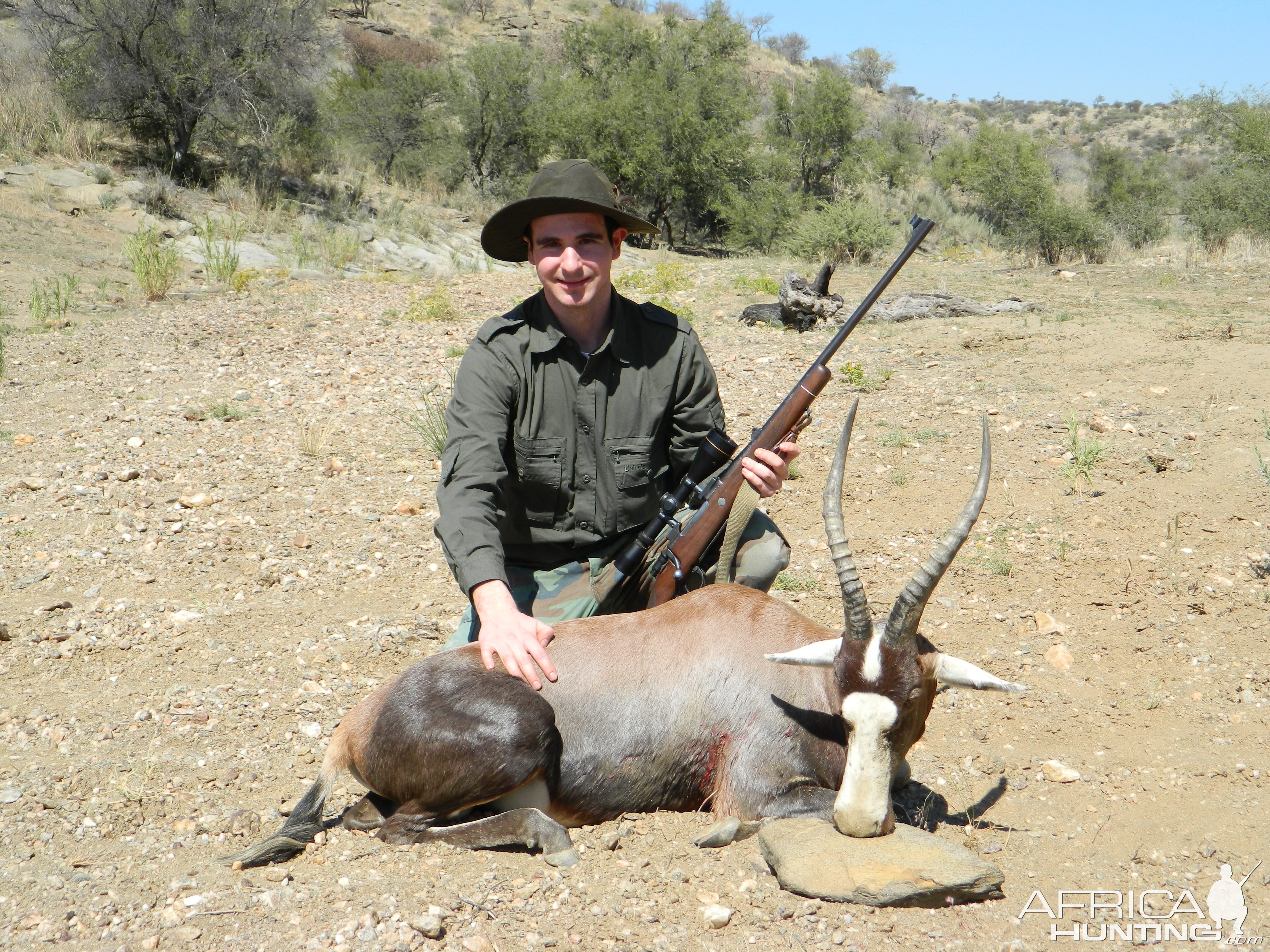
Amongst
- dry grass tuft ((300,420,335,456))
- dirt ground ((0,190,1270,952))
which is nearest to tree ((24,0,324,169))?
dirt ground ((0,190,1270,952))

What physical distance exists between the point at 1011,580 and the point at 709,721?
8.69 ft

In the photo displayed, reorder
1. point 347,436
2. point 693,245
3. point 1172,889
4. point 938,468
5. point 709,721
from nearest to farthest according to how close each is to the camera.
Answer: point 1172,889, point 709,721, point 938,468, point 347,436, point 693,245

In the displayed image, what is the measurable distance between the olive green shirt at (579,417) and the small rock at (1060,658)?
1974mm

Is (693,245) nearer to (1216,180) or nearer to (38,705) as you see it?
(1216,180)

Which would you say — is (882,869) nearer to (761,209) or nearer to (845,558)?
(845,558)

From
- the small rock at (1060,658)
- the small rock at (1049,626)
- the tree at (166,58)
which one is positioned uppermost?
the tree at (166,58)

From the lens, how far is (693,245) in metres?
23.5

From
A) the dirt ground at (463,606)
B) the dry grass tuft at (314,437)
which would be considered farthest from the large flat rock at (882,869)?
the dry grass tuft at (314,437)

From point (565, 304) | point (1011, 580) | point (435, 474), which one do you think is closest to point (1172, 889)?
point (1011, 580)

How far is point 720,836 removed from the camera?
10.8ft

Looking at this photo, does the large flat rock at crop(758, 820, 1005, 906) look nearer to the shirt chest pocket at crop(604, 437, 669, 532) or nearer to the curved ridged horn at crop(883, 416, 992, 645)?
the curved ridged horn at crop(883, 416, 992, 645)

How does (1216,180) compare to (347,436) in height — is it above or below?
above

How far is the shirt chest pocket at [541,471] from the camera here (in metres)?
4.11

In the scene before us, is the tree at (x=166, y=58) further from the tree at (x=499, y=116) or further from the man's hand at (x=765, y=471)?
the man's hand at (x=765, y=471)
